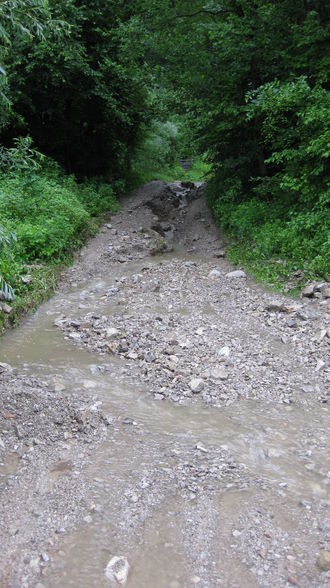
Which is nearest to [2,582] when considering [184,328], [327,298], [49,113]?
[184,328]

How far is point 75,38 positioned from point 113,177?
16.3 feet

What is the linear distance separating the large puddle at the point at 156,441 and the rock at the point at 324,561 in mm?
564

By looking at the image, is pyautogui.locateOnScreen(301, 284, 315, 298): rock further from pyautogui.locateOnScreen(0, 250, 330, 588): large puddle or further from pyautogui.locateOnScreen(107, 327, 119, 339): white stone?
pyautogui.locateOnScreen(107, 327, 119, 339): white stone

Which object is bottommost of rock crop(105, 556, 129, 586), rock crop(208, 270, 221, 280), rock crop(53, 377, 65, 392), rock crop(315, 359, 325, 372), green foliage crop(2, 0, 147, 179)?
rock crop(315, 359, 325, 372)

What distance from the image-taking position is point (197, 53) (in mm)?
11781

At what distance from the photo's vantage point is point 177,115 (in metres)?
14.8

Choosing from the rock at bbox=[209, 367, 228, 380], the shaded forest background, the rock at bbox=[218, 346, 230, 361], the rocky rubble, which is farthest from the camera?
the shaded forest background

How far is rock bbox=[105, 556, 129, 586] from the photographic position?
303 cm

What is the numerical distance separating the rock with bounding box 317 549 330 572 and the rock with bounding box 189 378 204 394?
2416mm

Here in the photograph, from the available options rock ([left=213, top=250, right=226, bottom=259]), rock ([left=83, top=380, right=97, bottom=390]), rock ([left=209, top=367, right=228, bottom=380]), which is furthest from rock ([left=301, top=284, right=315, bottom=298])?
rock ([left=83, top=380, right=97, bottom=390])

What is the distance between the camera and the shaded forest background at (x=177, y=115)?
8320 mm

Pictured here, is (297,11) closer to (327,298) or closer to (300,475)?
(327,298)

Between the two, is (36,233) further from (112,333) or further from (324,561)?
(324,561)

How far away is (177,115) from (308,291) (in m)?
9.73
